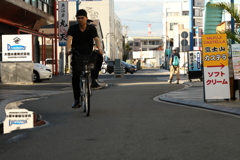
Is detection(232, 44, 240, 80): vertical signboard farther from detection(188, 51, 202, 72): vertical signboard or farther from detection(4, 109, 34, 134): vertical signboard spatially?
detection(188, 51, 202, 72): vertical signboard

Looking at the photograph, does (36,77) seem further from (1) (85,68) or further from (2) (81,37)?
(1) (85,68)

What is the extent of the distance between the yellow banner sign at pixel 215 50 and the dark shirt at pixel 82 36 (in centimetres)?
312

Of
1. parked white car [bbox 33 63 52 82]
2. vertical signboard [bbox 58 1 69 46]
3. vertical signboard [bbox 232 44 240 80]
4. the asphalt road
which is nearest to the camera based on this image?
the asphalt road

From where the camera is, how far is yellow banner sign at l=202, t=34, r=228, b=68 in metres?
10.9

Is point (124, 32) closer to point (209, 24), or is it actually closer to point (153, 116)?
point (209, 24)

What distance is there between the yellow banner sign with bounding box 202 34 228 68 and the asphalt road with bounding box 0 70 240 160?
7.41 feet

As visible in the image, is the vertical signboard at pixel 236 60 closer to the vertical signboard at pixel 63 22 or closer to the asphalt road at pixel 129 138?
the asphalt road at pixel 129 138

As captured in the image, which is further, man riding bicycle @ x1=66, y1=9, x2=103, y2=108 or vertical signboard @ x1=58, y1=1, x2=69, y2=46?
vertical signboard @ x1=58, y1=1, x2=69, y2=46

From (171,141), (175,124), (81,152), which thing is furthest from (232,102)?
(81,152)

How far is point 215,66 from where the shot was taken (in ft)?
36.1

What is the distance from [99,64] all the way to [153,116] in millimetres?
1507

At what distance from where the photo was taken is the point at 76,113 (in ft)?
30.2

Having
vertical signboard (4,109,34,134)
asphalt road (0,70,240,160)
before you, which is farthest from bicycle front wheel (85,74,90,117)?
vertical signboard (4,109,34,134)

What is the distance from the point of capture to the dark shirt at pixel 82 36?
8852mm
